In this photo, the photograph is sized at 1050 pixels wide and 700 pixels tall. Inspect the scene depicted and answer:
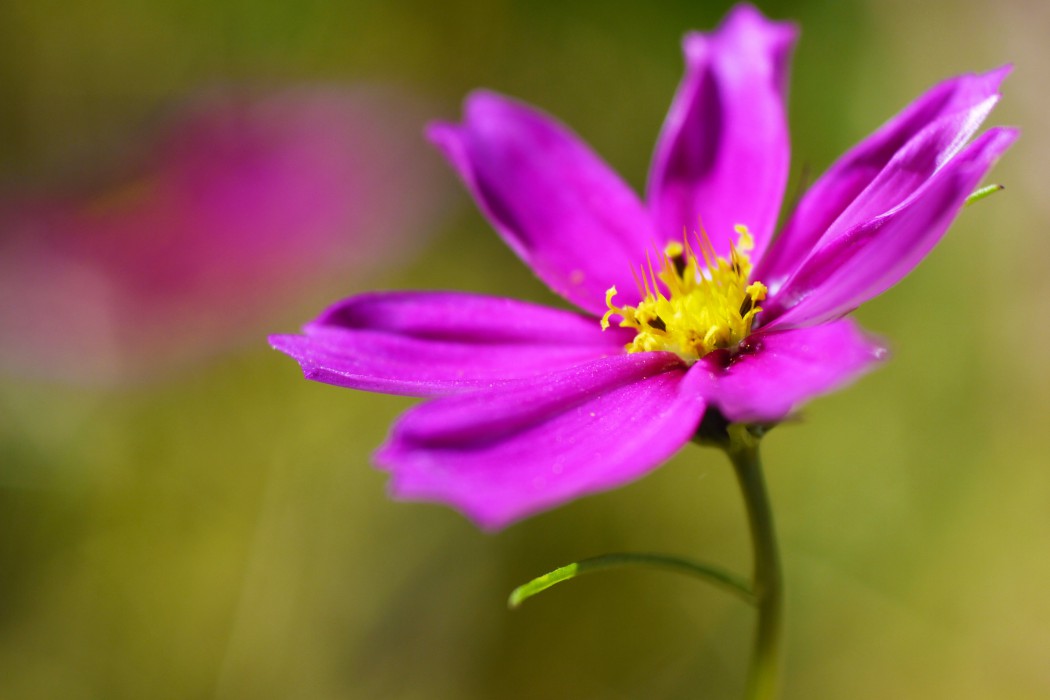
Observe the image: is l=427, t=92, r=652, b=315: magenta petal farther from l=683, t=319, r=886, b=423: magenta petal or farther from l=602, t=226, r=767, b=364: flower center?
l=683, t=319, r=886, b=423: magenta petal

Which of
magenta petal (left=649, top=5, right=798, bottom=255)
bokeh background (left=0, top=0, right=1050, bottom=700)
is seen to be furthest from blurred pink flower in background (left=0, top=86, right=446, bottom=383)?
magenta petal (left=649, top=5, right=798, bottom=255)

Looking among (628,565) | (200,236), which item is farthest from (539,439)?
(200,236)

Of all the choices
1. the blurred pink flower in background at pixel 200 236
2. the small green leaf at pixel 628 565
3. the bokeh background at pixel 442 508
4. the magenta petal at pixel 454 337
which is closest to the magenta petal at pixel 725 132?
the magenta petal at pixel 454 337

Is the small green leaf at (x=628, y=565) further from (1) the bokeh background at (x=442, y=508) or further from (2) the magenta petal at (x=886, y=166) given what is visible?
(1) the bokeh background at (x=442, y=508)

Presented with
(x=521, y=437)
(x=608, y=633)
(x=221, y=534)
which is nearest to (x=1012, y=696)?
(x=608, y=633)

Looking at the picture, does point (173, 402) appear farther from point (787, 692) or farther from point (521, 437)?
point (521, 437)
